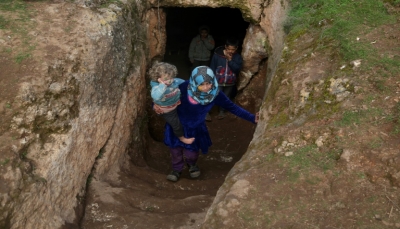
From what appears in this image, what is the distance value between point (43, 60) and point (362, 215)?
318 cm

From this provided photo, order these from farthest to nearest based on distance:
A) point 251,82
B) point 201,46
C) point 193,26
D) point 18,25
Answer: point 193,26 → point 201,46 → point 251,82 → point 18,25

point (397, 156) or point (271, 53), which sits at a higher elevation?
point (271, 53)

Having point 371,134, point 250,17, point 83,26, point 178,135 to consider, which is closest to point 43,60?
point 83,26

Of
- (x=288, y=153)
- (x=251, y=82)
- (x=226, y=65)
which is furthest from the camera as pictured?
(x=251, y=82)

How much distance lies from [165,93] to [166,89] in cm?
4

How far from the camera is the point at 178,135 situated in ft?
14.1

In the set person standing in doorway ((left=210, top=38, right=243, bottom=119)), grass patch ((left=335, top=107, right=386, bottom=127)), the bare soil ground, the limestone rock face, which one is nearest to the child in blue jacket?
the bare soil ground

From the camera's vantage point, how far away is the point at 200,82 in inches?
149

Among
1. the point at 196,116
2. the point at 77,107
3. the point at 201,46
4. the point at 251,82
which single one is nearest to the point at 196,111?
the point at 196,116

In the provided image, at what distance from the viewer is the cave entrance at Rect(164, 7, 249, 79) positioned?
29.3 feet

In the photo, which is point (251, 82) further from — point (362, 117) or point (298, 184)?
point (298, 184)

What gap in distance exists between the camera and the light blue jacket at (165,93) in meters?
3.78

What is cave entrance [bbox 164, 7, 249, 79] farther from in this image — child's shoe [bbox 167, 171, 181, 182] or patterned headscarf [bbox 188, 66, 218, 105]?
patterned headscarf [bbox 188, 66, 218, 105]

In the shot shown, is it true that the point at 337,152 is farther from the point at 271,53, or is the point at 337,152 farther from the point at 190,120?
the point at 271,53
